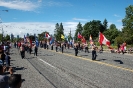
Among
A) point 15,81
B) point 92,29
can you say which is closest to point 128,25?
point 92,29

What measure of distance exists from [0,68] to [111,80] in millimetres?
7373

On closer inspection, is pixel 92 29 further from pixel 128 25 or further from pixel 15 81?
pixel 15 81

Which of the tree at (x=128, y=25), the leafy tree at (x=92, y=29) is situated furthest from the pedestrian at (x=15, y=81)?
the leafy tree at (x=92, y=29)

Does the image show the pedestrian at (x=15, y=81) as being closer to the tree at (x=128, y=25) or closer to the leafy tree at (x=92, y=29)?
the tree at (x=128, y=25)

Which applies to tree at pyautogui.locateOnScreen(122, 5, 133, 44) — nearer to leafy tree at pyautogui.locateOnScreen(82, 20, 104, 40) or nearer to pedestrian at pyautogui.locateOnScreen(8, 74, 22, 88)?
leafy tree at pyautogui.locateOnScreen(82, 20, 104, 40)

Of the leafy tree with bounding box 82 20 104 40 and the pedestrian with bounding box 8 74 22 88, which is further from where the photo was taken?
the leafy tree with bounding box 82 20 104 40

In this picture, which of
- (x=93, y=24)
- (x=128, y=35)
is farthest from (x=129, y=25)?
(x=93, y=24)

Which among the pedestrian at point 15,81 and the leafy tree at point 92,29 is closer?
the pedestrian at point 15,81

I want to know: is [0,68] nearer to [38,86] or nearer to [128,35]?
[38,86]

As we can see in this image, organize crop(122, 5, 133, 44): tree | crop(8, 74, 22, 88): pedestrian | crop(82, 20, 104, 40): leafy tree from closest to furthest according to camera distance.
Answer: crop(8, 74, 22, 88): pedestrian → crop(122, 5, 133, 44): tree → crop(82, 20, 104, 40): leafy tree

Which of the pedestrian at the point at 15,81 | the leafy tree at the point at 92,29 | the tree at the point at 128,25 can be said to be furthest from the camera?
the leafy tree at the point at 92,29

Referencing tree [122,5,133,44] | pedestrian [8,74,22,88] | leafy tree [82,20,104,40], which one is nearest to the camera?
pedestrian [8,74,22,88]

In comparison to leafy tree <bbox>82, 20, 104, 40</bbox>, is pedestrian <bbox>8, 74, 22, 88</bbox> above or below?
below

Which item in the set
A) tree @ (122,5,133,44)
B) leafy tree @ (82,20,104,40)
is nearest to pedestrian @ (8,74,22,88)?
tree @ (122,5,133,44)
